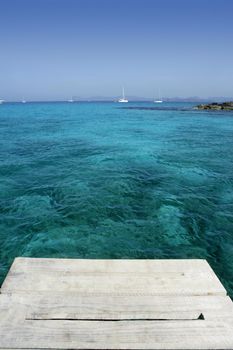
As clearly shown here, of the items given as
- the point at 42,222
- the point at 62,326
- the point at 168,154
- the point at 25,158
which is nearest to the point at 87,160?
the point at 25,158

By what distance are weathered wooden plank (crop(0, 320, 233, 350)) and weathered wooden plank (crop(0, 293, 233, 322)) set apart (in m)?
0.12

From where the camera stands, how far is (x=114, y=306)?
3.63m

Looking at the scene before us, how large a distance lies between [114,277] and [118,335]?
3.59 ft

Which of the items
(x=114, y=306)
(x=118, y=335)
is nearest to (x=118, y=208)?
(x=114, y=306)

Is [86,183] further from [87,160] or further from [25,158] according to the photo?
[25,158]

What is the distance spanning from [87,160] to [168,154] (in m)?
5.86

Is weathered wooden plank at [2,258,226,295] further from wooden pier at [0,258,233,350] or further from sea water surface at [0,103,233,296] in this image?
sea water surface at [0,103,233,296]

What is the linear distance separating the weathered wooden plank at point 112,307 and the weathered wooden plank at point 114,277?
0.15 m

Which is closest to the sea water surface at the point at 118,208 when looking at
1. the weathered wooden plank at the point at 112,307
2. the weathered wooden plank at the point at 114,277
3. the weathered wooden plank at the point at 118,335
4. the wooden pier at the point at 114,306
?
the weathered wooden plank at the point at 114,277

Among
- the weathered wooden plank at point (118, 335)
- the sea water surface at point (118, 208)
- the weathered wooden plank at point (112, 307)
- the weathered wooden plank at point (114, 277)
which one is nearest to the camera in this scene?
the weathered wooden plank at point (118, 335)

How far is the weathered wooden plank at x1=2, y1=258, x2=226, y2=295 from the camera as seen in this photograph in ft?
13.0

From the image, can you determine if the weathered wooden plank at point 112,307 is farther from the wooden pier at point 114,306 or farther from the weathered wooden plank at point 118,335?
the weathered wooden plank at point 118,335

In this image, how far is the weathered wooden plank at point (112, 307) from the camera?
11.4 feet

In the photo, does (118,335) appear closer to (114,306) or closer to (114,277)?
(114,306)
